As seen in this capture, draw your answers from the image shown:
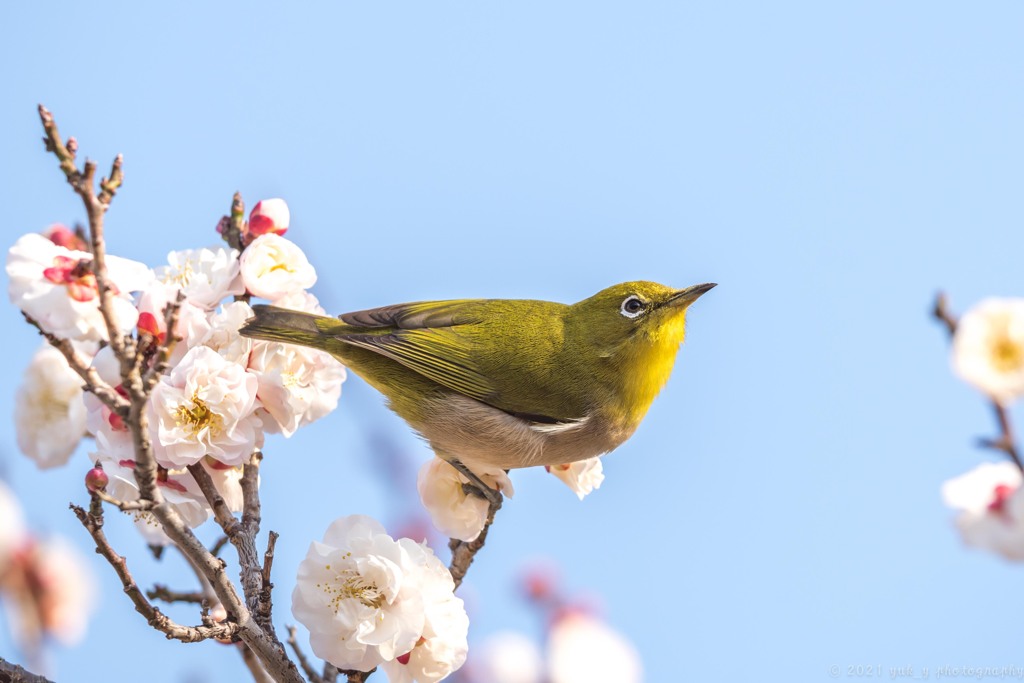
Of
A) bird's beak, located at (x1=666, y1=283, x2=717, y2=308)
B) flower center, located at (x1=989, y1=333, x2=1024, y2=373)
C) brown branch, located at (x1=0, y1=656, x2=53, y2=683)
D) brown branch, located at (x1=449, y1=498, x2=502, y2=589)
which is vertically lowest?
brown branch, located at (x1=0, y1=656, x2=53, y2=683)

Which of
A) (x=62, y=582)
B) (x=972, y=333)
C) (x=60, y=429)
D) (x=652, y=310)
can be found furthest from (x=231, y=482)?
(x=972, y=333)

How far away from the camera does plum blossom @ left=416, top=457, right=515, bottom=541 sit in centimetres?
395

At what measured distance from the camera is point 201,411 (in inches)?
133

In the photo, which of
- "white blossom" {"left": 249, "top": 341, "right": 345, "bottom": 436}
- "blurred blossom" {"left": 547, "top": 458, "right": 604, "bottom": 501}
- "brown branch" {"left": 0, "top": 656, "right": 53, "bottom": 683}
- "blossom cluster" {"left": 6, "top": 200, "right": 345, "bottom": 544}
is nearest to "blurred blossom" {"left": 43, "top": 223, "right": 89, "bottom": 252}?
"blossom cluster" {"left": 6, "top": 200, "right": 345, "bottom": 544}

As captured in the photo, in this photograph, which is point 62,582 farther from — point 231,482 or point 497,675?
point 497,675

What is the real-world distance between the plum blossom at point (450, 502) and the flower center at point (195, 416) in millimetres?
1028

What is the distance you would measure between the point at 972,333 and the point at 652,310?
269 centimetres

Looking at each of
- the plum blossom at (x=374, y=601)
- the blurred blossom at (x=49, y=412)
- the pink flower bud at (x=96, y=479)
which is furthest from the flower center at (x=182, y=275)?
the plum blossom at (x=374, y=601)

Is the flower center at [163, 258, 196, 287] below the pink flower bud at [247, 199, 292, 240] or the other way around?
below

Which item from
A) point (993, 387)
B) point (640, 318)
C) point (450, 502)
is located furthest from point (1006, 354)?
point (640, 318)

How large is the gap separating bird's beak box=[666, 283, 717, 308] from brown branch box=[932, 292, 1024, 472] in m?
2.60

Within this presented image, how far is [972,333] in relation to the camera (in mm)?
2549

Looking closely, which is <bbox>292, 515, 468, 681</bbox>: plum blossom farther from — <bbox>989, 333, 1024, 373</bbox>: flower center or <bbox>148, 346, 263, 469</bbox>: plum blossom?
<bbox>989, 333, 1024, 373</bbox>: flower center

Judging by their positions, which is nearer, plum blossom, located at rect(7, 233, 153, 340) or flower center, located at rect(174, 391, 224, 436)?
plum blossom, located at rect(7, 233, 153, 340)
